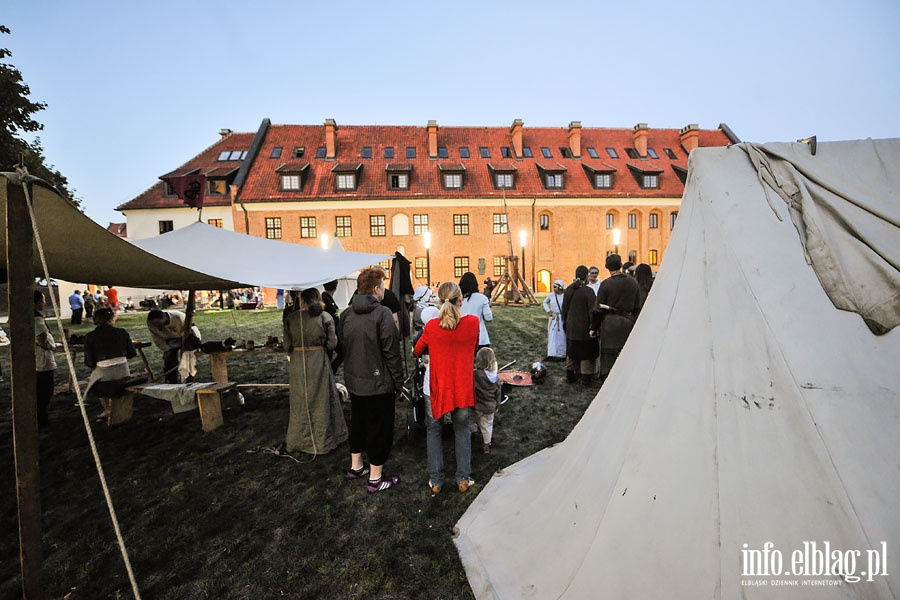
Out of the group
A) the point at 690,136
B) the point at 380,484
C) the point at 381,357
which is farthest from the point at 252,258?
the point at 690,136

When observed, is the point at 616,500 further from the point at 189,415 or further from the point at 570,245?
the point at 570,245

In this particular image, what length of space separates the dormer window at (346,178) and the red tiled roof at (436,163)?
0.34ft

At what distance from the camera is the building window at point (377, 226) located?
1060 inches

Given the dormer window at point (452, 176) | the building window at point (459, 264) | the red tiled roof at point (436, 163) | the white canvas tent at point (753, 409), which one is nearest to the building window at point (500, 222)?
the red tiled roof at point (436, 163)

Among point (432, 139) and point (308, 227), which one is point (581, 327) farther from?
point (432, 139)

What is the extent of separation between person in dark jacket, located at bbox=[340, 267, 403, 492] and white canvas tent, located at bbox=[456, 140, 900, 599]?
1.61 m

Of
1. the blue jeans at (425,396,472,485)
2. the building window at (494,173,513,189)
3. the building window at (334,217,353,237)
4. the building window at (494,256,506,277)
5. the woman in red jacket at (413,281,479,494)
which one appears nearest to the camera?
the woman in red jacket at (413,281,479,494)

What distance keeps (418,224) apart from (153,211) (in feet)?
61.7

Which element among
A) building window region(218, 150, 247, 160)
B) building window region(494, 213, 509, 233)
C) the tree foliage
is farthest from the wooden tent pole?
building window region(218, 150, 247, 160)

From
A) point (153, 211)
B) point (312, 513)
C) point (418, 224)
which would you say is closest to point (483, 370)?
point (312, 513)

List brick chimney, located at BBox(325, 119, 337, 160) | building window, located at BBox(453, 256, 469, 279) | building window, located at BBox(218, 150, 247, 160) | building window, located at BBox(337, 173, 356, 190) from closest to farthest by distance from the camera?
building window, located at BBox(337, 173, 356, 190), building window, located at BBox(453, 256, 469, 279), brick chimney, located at BBox(325, 119, 337, 160), building window, located at BBox(218, 150, 247, 160)

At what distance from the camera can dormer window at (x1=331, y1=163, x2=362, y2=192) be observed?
2644 cm

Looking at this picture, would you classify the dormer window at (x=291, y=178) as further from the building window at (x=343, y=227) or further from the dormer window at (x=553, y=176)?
the dormer window at (x=553, y=176)

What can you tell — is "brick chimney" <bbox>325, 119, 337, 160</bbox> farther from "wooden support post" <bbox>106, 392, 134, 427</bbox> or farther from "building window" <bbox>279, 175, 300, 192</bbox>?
"wooden support post" <bbox>106, 392, 134, 427</bbox>
